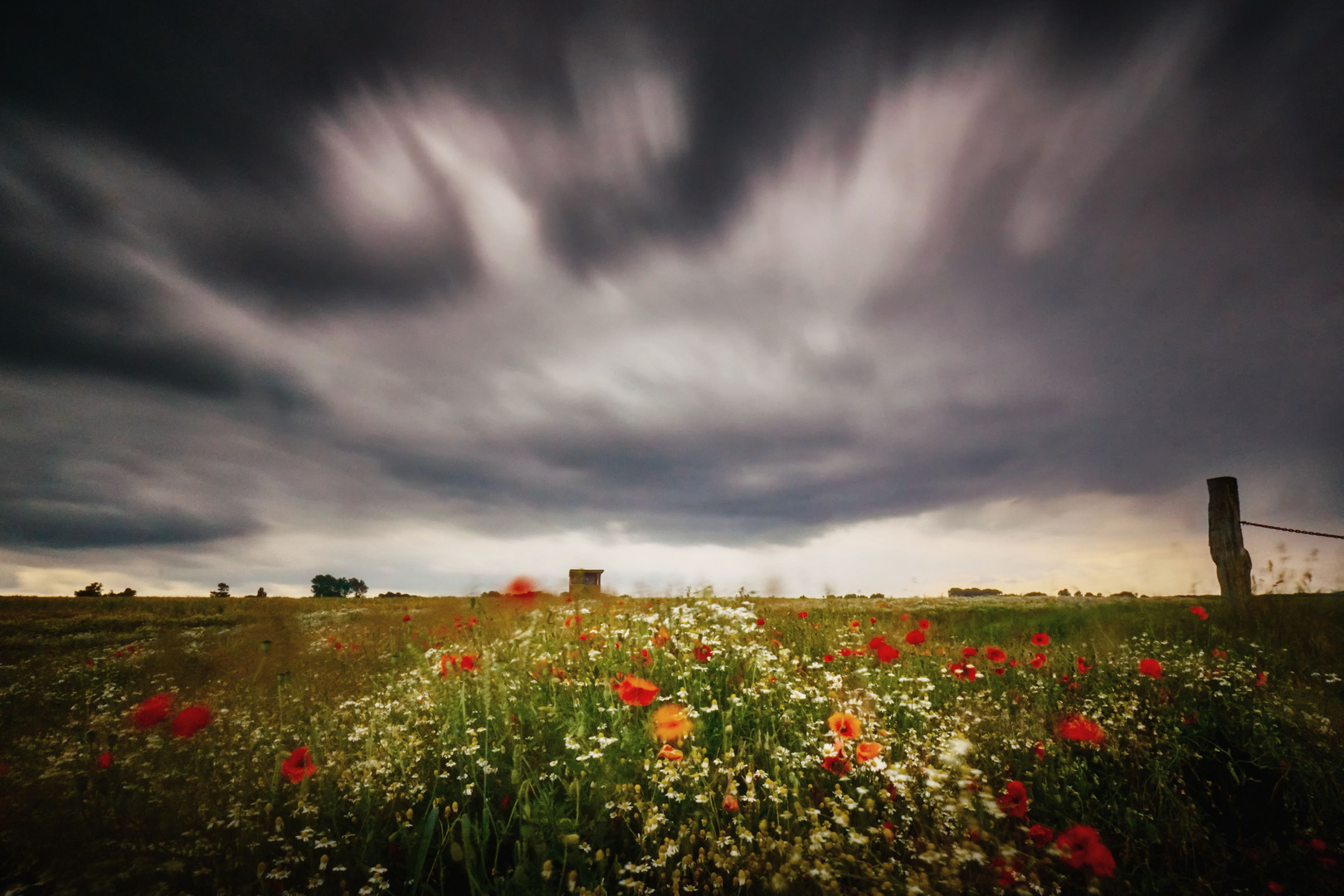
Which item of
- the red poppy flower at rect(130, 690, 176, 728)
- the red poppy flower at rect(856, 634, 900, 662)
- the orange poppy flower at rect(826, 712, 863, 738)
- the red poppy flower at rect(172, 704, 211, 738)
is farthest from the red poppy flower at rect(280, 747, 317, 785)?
the red poppy flower at rect(856, 634, 900, 662)

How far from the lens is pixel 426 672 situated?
217 inches

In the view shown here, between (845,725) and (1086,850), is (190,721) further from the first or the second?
(1086,850)

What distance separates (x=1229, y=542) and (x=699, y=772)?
9552mm

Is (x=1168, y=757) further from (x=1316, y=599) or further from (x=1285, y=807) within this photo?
(x=1316, y=599)

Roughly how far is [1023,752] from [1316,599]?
28.3 ft

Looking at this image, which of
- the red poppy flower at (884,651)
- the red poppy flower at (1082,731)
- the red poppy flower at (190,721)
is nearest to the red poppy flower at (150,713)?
the red poppy flower at (190,721)

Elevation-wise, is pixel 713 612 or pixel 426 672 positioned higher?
pixel 713 612

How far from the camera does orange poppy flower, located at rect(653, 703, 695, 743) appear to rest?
3422mm

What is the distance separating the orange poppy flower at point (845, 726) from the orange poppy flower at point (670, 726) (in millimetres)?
971

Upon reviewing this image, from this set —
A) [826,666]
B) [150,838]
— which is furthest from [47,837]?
[826,666]

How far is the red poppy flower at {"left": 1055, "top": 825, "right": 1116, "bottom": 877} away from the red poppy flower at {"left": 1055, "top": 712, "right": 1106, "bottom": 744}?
1545mm

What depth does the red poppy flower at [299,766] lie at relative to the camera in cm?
322

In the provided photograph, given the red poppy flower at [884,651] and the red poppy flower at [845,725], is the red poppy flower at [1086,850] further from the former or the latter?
the red poppy flower at [884,651]

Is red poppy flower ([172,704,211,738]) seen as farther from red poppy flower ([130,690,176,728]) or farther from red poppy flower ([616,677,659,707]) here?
red poppy flower ([616,677,659,707])
